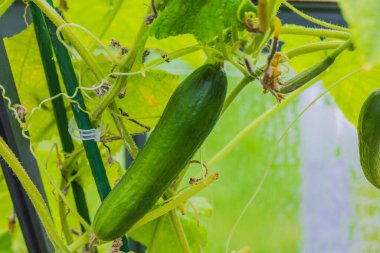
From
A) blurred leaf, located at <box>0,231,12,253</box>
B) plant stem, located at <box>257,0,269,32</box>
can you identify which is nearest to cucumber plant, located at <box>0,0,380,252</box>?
plant stem, located at <box>257,0,269,32</box>

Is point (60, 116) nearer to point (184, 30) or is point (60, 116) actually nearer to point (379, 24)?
point (184, 30)

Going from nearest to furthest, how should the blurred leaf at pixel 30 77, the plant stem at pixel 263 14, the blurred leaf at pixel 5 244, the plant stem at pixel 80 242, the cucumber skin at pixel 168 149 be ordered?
1. the plant stem at pixel 263 14
2. the cucumber skin at pixel 168 149
3. the plant stem at pixel 80 242
4. the blurred leaf at pixel 30 77
5. the blurred leaf at pixel 5 244

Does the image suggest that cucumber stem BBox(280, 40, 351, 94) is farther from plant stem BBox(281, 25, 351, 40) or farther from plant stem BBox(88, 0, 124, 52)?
plant stem BBox(88, 0, 124, 52)

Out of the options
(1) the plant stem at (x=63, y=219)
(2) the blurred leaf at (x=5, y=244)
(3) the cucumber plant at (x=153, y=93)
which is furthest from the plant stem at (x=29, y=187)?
(2) the blurred leaf at (x=5, y=244)

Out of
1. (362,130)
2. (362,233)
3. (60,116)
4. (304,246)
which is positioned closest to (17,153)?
(60,116)

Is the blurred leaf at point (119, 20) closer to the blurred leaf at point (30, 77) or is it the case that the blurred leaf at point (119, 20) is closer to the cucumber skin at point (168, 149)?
the blurred leaf at point (30, 77)

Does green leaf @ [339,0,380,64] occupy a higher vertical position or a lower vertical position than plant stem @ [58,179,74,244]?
higher
